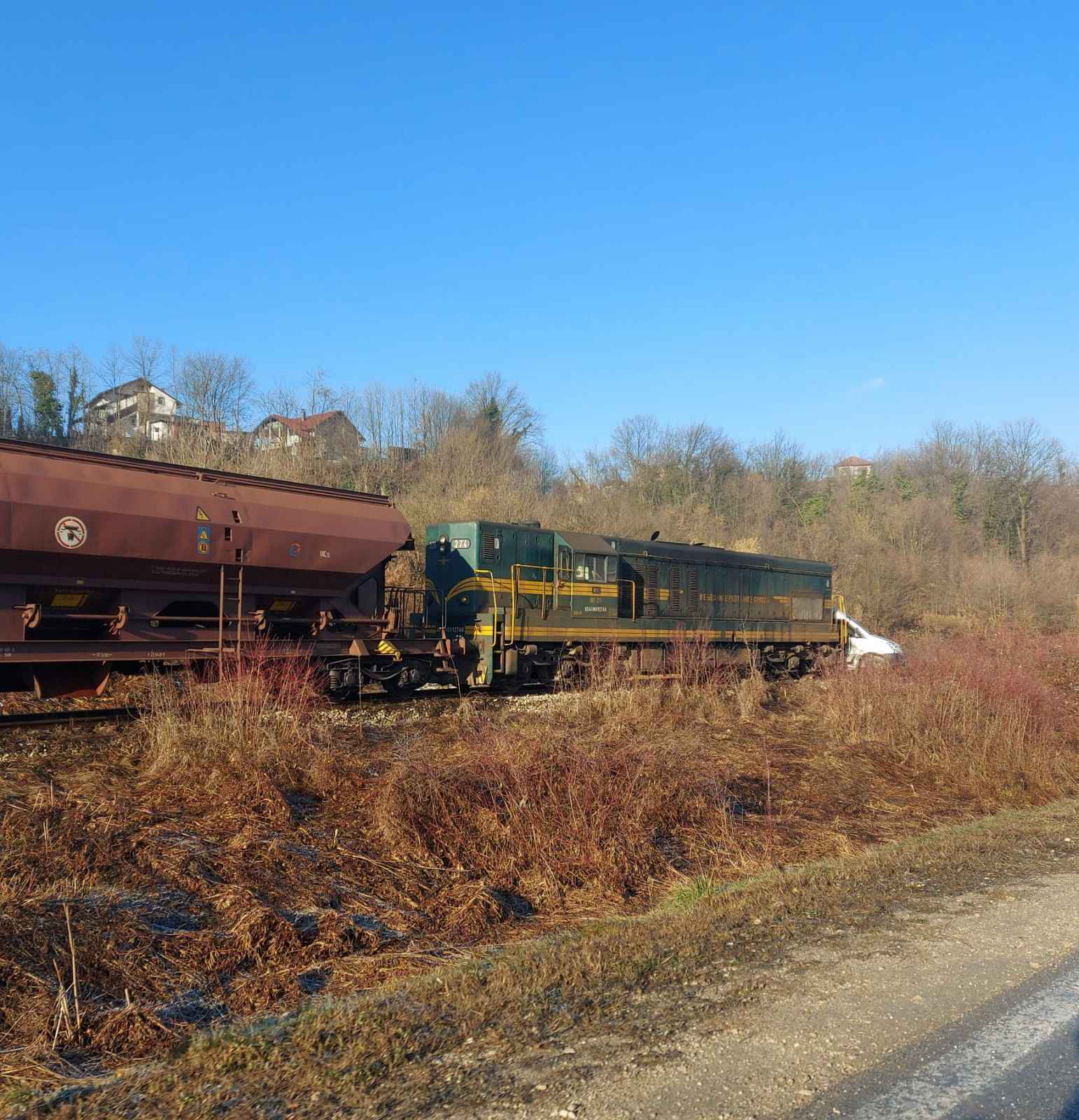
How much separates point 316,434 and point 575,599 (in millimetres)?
26346

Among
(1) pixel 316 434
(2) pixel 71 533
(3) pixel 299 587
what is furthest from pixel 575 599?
(1) pixel 316 434

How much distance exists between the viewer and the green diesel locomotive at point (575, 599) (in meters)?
18.5

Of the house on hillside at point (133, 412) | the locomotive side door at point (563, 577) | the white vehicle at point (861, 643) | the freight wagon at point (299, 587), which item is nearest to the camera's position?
the freight wagon at point (299, 587)

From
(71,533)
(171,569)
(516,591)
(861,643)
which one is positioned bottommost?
(861,643)

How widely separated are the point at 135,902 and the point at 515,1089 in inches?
139

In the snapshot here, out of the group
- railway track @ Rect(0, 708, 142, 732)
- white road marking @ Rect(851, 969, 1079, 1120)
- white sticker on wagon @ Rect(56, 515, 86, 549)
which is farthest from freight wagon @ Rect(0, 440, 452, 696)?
white road marking @ Rect(851, 969, 1079, 1120)

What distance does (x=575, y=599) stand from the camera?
1980 cm

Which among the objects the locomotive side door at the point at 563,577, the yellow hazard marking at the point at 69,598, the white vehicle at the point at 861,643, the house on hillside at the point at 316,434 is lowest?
the white vehicle at the point at 861,643

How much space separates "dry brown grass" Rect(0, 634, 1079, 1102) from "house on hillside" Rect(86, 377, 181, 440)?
32.6m

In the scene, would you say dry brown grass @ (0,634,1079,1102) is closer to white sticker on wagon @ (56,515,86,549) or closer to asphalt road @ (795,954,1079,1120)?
white sticker on wagon @ (56,515,86,549)

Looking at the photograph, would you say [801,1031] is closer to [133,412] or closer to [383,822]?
[383,822]

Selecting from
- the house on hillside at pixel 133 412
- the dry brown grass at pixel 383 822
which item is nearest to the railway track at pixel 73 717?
the dry brown grass at pixel 383 822

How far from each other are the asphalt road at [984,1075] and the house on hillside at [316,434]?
3525cm

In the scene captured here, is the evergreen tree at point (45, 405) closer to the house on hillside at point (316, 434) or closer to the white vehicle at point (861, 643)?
the house on hillside at point (316, 434)
